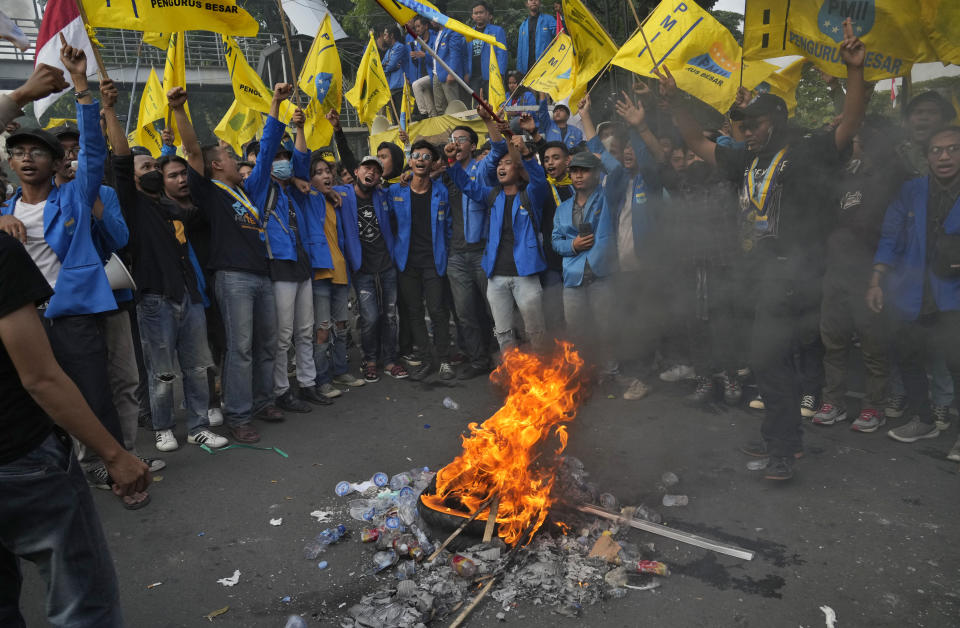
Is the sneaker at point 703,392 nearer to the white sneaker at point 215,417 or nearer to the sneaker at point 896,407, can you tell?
the sneaker at point 896,407

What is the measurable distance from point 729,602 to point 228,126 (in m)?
9.81

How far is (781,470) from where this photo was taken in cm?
443

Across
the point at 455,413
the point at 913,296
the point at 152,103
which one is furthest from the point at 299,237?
the point at 913,296

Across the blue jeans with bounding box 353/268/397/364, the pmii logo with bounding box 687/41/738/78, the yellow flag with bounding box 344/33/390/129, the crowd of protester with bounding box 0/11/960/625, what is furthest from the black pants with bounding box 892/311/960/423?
the yellow flag with bounding box 344/33/390/129

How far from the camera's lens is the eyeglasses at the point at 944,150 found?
15.3 feet

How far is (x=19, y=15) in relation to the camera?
4.24 metres

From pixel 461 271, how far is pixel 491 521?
4188mm

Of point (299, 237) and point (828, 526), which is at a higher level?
point (299, 237)

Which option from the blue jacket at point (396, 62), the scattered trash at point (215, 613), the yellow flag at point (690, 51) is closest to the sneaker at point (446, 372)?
the yellow flag at point (690, 51)

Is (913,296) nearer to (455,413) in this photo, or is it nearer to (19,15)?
(455,413)

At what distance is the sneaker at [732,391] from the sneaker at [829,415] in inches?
28.3

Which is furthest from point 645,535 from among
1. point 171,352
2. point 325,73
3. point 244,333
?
point 325,73

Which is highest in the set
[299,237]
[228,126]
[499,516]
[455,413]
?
[228,126]

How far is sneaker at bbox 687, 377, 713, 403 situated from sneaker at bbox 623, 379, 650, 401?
1.50 ft
